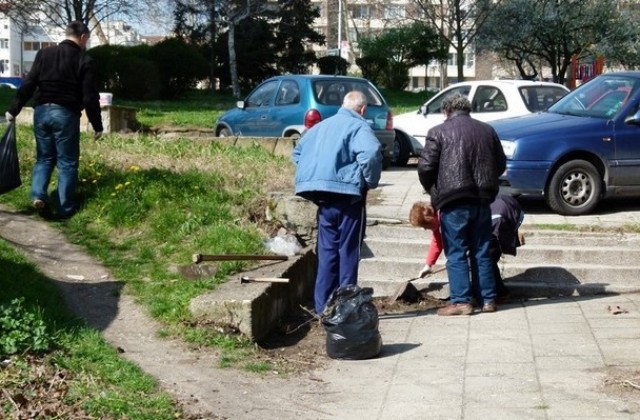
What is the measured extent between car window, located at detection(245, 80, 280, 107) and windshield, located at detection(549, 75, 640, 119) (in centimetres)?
600

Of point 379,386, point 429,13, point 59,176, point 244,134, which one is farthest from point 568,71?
point 379,386

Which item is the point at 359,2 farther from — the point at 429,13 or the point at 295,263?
the point at 295,263

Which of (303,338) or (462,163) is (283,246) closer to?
(303,338)

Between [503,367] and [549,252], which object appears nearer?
[503,367]

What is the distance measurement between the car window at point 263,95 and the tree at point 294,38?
27.6 meters

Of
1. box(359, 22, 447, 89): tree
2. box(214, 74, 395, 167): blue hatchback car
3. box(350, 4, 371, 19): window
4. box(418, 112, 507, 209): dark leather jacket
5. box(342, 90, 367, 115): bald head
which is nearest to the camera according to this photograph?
box(342, 90, 367, 115): bald head

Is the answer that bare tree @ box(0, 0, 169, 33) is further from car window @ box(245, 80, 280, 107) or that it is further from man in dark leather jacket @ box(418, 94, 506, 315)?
man in dark leather jacket @ box(418, 94, 506, 315)

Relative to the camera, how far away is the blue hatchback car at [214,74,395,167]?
56.2 feet

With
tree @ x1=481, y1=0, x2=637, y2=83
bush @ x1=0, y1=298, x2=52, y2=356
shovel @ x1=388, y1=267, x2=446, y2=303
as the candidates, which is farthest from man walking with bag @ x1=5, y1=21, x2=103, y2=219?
tree @ x1=481, y1=0, x2=637, y2=83

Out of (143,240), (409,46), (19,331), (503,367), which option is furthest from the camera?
(409,46)

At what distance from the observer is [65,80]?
34.1 feet

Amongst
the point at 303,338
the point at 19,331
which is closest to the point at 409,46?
the point at 303,338

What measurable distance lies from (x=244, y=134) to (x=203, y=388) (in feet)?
37.8

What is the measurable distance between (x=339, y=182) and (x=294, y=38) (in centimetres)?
3873
